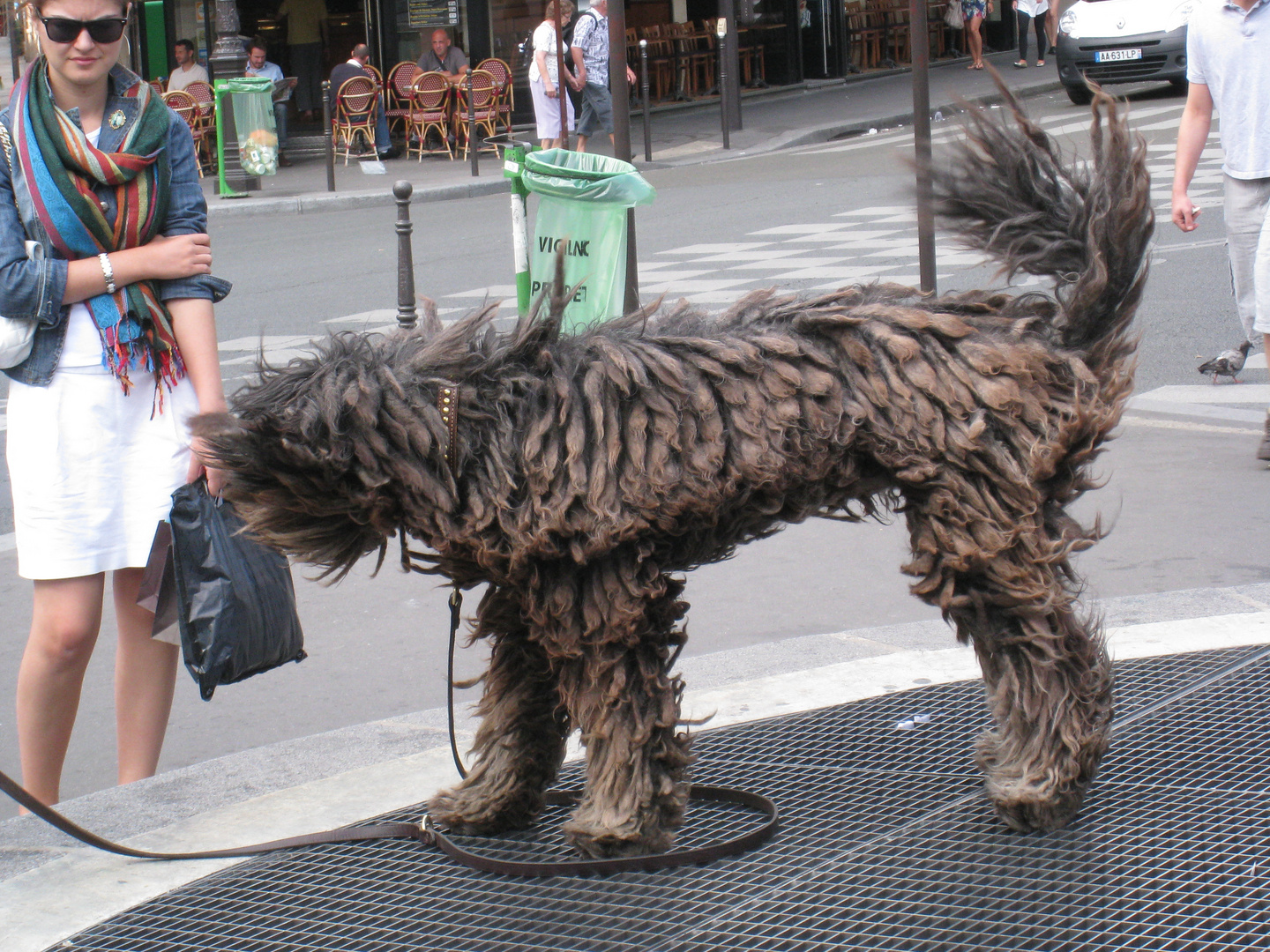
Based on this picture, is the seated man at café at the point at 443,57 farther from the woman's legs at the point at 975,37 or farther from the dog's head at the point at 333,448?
the dog's head at the point at 333,448

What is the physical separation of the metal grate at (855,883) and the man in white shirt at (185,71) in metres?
18.4

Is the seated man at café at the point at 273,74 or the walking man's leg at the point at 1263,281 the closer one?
the walking man's leg at the point at 1263,281

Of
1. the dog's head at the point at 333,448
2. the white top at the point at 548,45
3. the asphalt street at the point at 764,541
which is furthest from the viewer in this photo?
the white top at the point at 548,45

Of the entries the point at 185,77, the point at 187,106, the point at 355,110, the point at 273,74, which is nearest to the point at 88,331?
the point at 187,106

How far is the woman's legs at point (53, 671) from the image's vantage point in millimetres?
3234

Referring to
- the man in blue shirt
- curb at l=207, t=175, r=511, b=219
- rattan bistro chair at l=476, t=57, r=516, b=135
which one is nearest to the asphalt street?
curb at l=207, t=175, r=511, b=219

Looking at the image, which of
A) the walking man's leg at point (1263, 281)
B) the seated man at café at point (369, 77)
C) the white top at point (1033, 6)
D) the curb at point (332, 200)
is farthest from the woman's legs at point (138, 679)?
the white top at point (1033, 6)

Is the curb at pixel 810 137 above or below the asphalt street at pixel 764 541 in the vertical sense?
above

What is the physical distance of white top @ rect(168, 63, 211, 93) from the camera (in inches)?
771

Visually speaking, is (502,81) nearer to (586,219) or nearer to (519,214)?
(519,214)

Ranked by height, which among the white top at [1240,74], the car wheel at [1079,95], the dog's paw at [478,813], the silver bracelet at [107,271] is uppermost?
the car wheel at [1079,95]

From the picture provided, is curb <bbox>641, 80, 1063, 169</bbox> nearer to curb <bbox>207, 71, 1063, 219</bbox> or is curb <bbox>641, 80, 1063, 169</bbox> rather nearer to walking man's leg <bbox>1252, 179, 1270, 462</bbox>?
curb <bbox>207, 71, 1063, 219</bbox>

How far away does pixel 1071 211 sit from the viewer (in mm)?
2854

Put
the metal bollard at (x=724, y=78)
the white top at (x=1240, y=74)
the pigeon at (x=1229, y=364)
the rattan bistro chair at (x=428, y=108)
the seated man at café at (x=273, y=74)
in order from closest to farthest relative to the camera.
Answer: the white top at (x=1240, y=74), the pigeon at (x=1229, y=364), the metal bollard at (x=724, y=78), the seated man at café at (x=273, y=74), the rattan bistro chair at (x=428, y=108)
